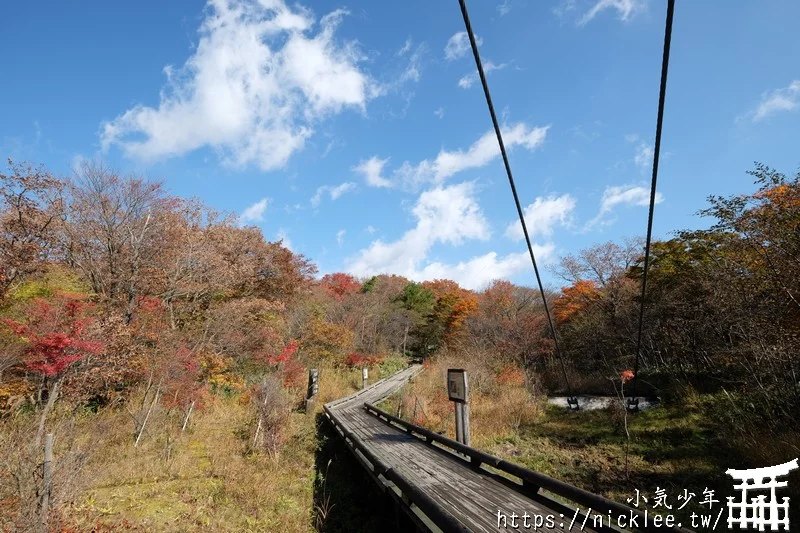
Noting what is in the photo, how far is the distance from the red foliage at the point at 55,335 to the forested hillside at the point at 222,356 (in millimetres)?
52

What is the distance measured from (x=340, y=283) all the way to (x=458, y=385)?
38.5 metres

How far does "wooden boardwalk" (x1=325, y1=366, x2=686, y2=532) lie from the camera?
14.3 feet

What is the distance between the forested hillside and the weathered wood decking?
1697 mm

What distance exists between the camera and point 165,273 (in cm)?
1517

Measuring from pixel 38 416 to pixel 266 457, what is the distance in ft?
18.6

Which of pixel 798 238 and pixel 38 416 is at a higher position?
pixel 798 238

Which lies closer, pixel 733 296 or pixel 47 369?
pixel 47 369

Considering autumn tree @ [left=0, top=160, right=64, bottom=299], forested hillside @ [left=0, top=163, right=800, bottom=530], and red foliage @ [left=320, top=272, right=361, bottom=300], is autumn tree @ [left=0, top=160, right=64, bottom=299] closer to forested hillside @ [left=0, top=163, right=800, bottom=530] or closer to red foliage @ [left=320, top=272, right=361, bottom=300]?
forested hillside @ [left=0, top=163, right=800, bottom=530]

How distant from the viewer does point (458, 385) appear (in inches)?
299

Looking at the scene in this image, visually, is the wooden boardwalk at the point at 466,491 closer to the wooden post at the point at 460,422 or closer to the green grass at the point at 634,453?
the wooden post at the point at 460,422

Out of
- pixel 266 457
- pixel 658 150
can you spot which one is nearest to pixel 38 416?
pixel 266 457

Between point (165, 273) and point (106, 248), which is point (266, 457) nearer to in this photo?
point (165, 273)

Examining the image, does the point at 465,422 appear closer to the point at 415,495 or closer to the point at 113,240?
the point at 415,495

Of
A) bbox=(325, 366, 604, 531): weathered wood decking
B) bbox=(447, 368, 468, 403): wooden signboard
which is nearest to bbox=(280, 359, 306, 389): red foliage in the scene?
bbox=(325, 366, 604, 531): weathered wood decking
